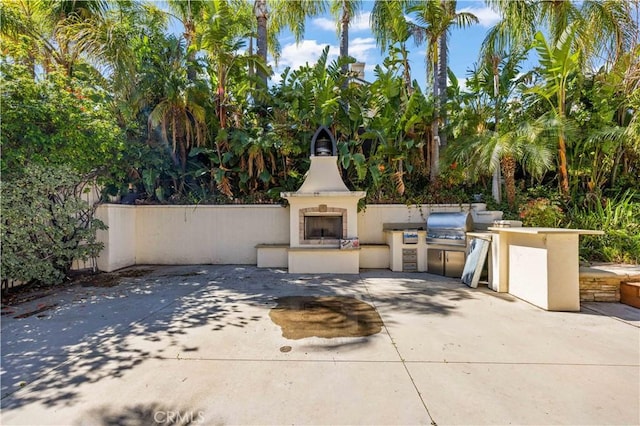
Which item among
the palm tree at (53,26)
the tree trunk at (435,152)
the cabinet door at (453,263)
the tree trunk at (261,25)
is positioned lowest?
the cabinet door at (453,263)

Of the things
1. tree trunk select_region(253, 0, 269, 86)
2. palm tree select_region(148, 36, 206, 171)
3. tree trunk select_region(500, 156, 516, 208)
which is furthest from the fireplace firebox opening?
tree trunk select_region(253, 0, 269, 86)

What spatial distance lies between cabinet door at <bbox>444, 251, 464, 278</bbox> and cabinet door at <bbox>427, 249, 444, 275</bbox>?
101 mm

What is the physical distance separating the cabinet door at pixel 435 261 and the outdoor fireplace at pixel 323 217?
190cm

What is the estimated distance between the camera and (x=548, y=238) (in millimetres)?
4891

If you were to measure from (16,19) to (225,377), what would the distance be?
10307 millimetres

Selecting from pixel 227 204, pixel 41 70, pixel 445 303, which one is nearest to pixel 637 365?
pixel 445 303

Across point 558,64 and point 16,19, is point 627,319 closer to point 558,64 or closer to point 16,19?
point 558,64

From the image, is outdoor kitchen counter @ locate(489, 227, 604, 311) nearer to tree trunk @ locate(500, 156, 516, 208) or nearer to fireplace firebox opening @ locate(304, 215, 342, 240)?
tree trunk @ locate(500, 156, 516, 208)

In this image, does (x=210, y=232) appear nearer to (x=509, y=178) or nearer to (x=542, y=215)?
(x=509, y=178)

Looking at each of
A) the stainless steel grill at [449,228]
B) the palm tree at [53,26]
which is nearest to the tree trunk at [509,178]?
the stainless steel grill at [449,228]

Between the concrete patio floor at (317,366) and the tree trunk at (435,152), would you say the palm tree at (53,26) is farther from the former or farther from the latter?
the tree trunk at (435,152)

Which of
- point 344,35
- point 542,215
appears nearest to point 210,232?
point 542,215

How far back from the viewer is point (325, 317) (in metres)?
4.67

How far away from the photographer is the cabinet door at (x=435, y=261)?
752cm
